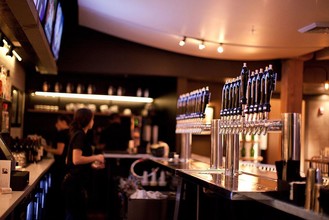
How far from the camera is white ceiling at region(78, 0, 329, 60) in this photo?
5.44 meters

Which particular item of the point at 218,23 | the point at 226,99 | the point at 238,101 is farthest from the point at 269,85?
the point at 218,23

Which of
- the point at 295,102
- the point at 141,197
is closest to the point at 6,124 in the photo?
the point at 141,197

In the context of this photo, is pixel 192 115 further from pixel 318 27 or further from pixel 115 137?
pixel 115 137

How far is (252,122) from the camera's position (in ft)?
11.0

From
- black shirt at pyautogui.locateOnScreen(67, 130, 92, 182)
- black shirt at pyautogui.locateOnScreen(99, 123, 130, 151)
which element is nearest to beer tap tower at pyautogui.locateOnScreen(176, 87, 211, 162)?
black shirt at pyautogui.locateOnScreen(67, 130, 92, 182)

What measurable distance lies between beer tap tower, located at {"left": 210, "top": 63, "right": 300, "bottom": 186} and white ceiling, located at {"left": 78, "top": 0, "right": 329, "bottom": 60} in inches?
69.3

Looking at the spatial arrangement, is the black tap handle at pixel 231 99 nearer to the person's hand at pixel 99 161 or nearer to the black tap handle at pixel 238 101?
the black tap handle at pixel 238 101

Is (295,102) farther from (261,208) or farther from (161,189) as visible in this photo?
(261,208)

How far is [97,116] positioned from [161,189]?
14.5ft

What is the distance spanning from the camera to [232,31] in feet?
21.9

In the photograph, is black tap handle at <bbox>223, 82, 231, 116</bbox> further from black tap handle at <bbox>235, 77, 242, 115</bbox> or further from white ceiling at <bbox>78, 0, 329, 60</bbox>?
white ceiling at <bbox>78, 0, 329, 60</bbox>

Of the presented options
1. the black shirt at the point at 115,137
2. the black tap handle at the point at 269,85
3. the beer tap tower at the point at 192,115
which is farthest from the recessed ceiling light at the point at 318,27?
the black shirt at the point at 115,137

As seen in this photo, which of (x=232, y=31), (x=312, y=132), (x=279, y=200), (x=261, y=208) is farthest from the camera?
(x=312, y=132)

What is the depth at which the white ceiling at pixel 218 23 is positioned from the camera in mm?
5438
